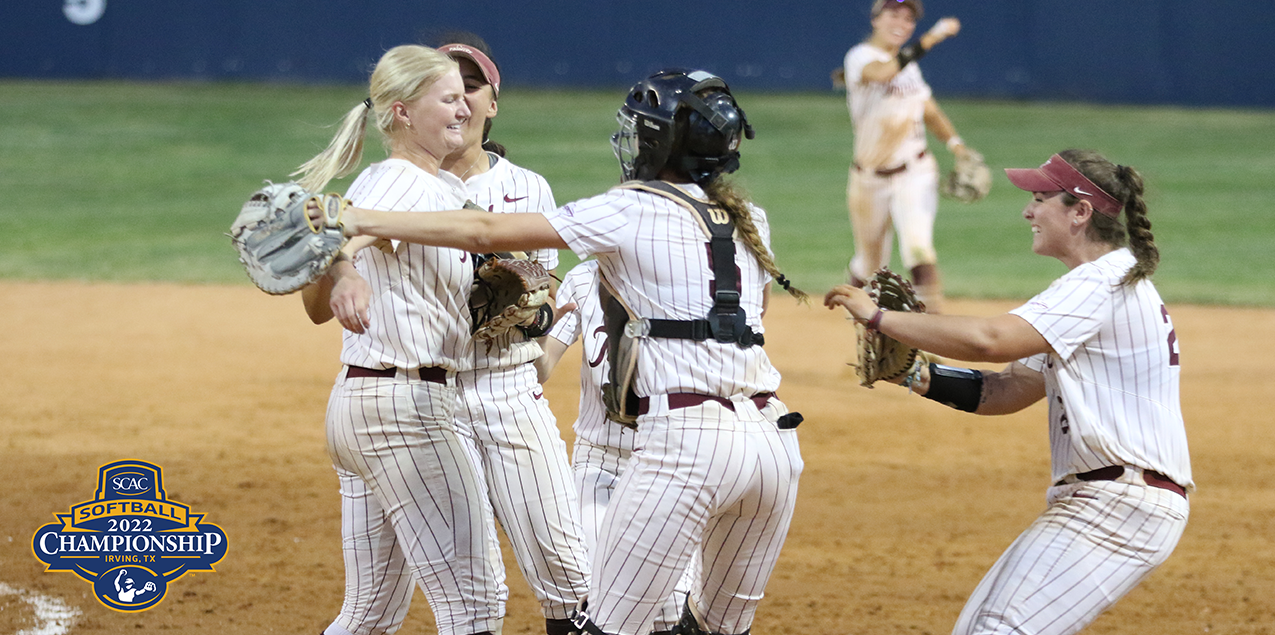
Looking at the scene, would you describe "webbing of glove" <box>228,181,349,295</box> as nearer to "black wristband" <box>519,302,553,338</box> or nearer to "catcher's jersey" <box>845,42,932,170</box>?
"black wristband" <box>519,302,553,338</box>

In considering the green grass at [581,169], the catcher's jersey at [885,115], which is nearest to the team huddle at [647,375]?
the catcher's jersey at [885,115]

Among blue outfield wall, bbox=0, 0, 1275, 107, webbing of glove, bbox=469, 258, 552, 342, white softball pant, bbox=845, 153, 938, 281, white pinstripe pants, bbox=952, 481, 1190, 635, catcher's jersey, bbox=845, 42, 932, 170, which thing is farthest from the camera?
blue outfield wall, bbox=0, 0, 1275, 107

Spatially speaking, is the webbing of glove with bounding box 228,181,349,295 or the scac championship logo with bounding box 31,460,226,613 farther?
the scac championship logo with bounding box 31,460,226,613

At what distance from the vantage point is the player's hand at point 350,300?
3.05 meters

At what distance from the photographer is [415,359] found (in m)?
3.47

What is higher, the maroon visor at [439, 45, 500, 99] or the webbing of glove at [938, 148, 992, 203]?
the webbing of glove at [938, 148, 992, 203]

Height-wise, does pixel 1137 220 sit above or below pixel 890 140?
below

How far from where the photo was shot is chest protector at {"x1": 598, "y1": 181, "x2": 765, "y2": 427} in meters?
3.09

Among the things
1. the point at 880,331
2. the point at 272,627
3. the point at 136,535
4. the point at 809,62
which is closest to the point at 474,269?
the point at 880,331

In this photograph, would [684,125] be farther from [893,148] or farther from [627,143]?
[893,148]

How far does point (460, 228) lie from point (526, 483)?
3.48ft

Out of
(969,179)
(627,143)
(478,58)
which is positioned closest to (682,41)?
(969,179)

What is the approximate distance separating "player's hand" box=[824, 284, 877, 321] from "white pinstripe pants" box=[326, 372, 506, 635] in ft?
3.50

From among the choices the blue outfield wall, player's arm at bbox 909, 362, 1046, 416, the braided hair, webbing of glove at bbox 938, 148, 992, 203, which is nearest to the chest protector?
player's arm at bbox 909, 362, 1046, 416
